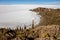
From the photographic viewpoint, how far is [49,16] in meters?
2.87

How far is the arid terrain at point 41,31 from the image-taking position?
2793 mm

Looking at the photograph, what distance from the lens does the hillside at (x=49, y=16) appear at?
9.30ft

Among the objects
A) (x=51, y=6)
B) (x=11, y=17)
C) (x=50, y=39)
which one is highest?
(x=51, y=6)

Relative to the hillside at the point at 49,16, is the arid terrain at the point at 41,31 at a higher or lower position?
lower

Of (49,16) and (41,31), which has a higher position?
(49,16)

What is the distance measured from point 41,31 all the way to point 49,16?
12.1 inches

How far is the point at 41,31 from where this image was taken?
9.20 feet

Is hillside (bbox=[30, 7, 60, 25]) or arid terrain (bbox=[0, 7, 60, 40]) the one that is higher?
hillside (bbox=[30, 7, 60, 25])

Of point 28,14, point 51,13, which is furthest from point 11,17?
point 51,13

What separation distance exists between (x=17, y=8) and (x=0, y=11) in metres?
0.30

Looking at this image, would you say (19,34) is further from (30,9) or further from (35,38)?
(30,9)

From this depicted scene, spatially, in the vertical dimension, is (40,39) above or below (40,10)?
below

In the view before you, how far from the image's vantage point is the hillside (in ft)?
9.30

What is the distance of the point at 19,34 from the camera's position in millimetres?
2812
